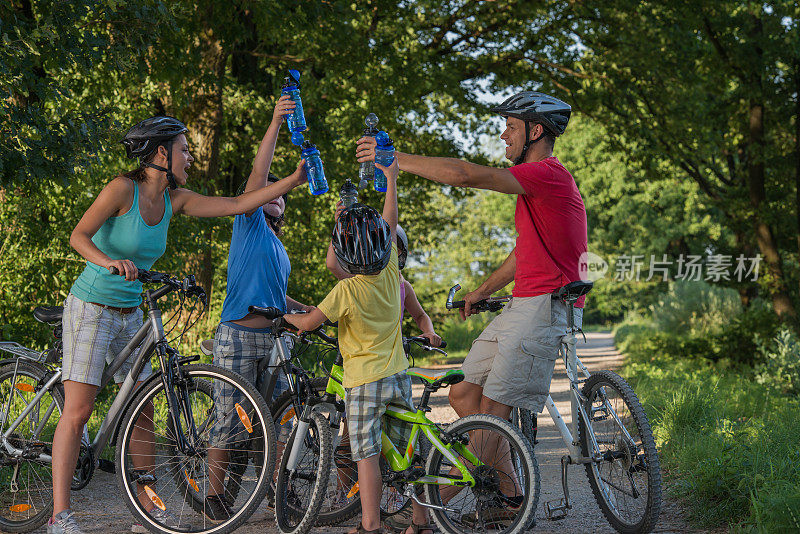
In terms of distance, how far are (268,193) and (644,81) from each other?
633 inches

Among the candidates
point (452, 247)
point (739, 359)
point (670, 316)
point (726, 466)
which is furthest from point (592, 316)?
point (726, 466)

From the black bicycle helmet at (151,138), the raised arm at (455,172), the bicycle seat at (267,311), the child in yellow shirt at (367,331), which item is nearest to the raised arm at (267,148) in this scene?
the black bicycle helmet at (151,138)

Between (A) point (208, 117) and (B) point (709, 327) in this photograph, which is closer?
(A) point (208, 117)

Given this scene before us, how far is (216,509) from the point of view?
4.84 metres

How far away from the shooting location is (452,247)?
133ft

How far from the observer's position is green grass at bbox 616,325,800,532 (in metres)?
4.60

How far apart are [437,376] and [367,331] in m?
0.41

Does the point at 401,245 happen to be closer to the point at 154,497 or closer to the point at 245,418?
the point at 245,418

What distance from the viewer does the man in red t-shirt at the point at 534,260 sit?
466cm

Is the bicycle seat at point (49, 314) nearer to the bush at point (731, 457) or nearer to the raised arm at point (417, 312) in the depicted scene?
the raised arm at point (417, 312)

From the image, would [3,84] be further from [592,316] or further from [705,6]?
[592,316]

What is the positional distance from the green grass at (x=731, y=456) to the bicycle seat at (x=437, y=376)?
A: 5.34 feet

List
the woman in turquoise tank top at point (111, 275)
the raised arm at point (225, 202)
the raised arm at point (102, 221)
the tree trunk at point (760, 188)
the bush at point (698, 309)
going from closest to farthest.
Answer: the raised arm at point (102, 221) → the woman in turquoise tank top at point (111, 275) → the raised arm at point (225, 202) → the tree trunk at point (760, 188) → the bush at point (698, 309)

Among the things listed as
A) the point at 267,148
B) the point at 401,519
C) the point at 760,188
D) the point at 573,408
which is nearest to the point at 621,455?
the point at 573,408
